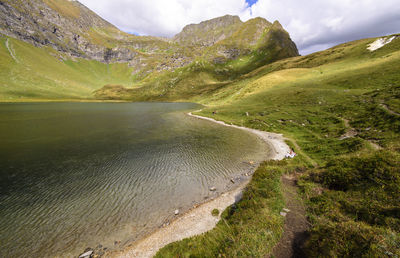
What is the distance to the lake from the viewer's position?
12.0 m

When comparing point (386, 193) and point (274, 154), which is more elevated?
point (386, 193)

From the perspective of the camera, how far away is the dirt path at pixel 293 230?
7.68 meters

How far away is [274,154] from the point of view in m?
28.0

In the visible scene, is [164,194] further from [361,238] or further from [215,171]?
[361,238]

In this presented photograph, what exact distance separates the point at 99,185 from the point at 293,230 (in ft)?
67.2

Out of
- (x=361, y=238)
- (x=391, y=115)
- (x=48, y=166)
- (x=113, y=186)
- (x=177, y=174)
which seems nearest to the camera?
(x=361, y=238)

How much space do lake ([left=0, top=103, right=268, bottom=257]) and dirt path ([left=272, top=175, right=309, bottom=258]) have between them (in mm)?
7969

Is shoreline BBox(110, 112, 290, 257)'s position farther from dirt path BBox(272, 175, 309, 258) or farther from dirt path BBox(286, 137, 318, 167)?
dirt path BBox(286, 137, 318, 167)

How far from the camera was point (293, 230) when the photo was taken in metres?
8.89

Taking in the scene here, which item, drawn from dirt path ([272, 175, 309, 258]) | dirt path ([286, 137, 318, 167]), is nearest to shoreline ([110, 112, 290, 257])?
dirt path ([272, 175, 309, 258])

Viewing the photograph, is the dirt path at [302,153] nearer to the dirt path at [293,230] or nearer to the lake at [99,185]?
the lake at [99,185]

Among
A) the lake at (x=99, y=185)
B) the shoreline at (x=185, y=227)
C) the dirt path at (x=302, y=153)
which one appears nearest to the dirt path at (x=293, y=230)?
the shoreline at (x=185, y=227)

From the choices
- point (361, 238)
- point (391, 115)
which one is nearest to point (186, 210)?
point (361, 238)

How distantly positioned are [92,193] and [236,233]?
16.3 m
